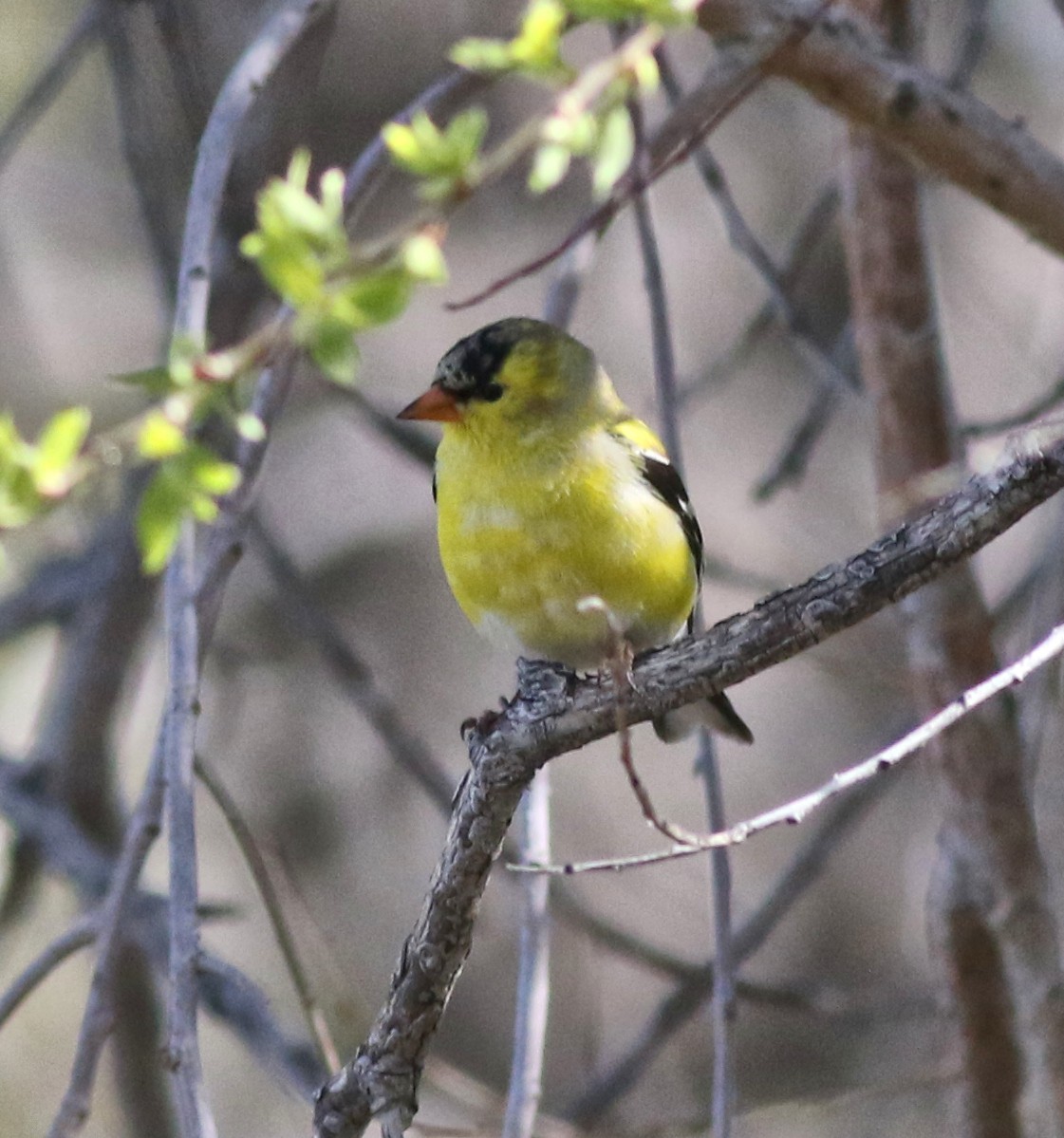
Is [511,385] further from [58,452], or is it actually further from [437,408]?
[58,452]

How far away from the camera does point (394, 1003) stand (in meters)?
2.22

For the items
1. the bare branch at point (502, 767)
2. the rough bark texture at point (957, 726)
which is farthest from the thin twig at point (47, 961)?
the rough bark texture at point (957, 726)

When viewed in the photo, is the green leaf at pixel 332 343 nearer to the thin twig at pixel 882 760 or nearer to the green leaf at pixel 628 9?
the green leaf at pixel 628 9

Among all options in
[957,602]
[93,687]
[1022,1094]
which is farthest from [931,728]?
[93,687]

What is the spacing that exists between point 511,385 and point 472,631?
8.75 feet

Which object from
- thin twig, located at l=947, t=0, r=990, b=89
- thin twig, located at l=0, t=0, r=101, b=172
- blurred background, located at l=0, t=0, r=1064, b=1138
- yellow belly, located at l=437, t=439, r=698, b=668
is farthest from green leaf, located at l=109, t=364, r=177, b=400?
blurred background, located at l=0, t=0, r=1064, b=1138

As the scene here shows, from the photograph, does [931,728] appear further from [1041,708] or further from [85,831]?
[85,831]

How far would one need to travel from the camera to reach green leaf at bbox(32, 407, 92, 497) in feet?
4.15

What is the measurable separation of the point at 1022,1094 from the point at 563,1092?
2.20 m

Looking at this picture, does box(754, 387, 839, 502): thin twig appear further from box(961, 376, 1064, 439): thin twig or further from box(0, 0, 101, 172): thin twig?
box(0, 0, 101, 172): thin twig

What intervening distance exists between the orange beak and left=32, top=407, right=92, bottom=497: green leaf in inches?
73.9

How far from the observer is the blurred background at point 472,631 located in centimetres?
558

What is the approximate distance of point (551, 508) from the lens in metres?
3.01

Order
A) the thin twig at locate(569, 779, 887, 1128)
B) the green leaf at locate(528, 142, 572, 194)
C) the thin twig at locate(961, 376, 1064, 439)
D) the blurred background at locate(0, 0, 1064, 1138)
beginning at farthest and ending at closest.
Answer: the blurred background at locate(0, 0, 1064, 1138) < the thin twig at locate(569, 779, 887, 1128) < the thin twig at locate(961, 376, 1064, 439) < the green leaf at locate(528, 142, 572, 194)
